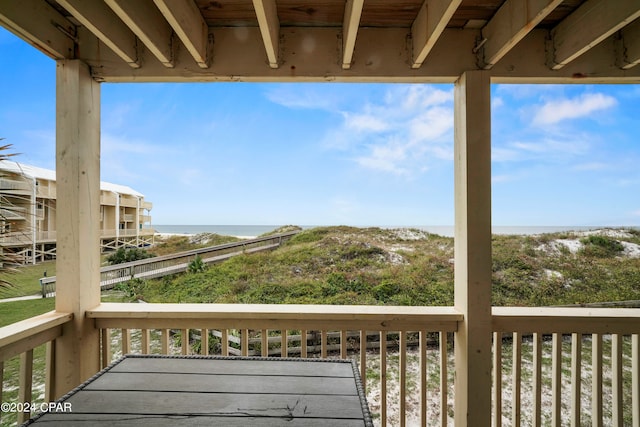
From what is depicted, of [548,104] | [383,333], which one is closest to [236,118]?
[383,333]

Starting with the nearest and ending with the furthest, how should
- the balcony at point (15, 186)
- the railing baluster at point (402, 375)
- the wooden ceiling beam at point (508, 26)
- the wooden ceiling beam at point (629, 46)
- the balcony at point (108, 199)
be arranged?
the wooden ceiling beam at point (508, 26) < the balcony at point (15, 186) < the wooden ceiling beam at point (629, 46) < the railing baluster at point (402, 375) < the balcony at point (108, 199)

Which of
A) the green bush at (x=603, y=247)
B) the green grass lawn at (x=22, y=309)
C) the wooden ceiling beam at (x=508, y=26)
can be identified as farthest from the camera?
the green bush at (x=603, y=247)

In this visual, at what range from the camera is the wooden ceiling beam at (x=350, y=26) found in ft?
3.76

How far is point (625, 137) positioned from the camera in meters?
1.98

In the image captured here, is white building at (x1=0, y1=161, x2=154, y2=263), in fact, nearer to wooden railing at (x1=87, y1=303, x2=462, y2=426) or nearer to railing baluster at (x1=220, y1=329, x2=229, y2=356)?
wooden railing at (x1=87, y1=303, x2=462, y2=426)

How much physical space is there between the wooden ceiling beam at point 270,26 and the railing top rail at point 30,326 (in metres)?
1.75

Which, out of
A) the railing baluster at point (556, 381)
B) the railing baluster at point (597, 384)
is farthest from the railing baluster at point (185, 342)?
the railing baluster at point (597, 384)

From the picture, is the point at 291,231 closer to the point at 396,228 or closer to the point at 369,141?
the point at 396,228

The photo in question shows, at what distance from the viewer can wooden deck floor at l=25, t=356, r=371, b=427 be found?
2.68 ft

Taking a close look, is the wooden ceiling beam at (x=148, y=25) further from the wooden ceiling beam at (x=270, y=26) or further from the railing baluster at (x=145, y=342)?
the railing baluster at (x=145, y=342)

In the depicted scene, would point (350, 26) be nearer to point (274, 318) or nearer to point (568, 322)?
point (274, 318)

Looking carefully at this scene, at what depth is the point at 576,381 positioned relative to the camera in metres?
1.53

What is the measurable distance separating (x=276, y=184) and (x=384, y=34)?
148 cm

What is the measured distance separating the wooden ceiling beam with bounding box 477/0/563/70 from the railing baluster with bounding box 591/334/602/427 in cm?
166
